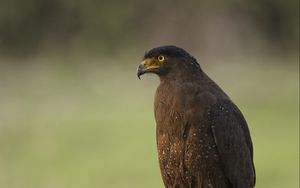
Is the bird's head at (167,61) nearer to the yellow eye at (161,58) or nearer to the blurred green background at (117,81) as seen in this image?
the yellow eye at (161,58)

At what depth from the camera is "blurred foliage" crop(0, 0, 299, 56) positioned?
3841cm

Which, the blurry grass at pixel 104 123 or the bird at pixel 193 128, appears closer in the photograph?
the bird at pixel 193 128

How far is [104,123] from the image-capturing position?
78.7 feet

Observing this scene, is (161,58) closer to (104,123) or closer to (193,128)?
(193,128)

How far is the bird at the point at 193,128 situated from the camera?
7172mm

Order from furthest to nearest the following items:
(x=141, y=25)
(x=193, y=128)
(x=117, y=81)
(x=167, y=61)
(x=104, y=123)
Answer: (x=141, y=25) < (x=117, y=81) < (x=104, y=123) < (x=167, y=61) < (x=193, y=128)

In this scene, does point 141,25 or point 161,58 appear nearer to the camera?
point 161,58

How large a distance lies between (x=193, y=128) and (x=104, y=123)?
55.4 ft

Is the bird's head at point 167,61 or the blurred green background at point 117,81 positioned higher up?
the blurred green background at point 117,81

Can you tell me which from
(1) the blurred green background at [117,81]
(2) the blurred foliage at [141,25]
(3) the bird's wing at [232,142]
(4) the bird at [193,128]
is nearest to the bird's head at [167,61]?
(4) the bird at [193,128]

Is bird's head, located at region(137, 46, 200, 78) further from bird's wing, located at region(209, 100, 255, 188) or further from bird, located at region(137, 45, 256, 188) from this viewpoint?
bird's wing, located at region(209, 100, 255, 188)

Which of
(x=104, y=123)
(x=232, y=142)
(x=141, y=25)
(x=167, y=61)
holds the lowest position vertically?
(x=232, y=142)

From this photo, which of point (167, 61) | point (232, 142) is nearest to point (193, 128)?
point (232, 142)

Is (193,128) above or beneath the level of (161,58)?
beneath
